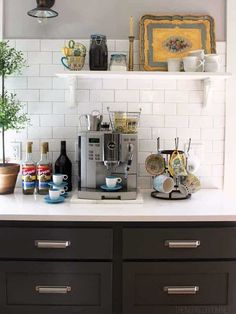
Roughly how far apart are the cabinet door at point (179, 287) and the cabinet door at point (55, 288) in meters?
0.11

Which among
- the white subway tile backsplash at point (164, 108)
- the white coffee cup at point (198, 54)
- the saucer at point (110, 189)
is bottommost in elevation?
the saucer at point (110, 189)

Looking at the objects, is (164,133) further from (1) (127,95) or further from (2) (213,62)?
(2) (213,62)

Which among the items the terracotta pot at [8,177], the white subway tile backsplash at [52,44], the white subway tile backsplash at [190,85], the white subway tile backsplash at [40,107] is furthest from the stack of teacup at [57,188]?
the white subway tile backsplash at [190,85]

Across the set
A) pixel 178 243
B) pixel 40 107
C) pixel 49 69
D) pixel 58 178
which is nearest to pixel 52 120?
pixel 40 107

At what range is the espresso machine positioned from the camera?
86.4 inches

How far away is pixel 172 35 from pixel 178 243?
4.14ft

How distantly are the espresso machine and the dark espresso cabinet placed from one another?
277 millimetres

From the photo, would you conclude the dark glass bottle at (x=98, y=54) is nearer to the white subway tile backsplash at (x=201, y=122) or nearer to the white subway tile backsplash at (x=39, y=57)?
the white subway tile backsplash at (x=39, y=57)

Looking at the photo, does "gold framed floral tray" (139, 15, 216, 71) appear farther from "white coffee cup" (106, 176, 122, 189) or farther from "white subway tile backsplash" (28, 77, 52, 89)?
"white coffee cup" (106, 176, 122, 189)

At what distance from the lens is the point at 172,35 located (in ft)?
8.16

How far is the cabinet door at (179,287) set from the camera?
6.41 feet

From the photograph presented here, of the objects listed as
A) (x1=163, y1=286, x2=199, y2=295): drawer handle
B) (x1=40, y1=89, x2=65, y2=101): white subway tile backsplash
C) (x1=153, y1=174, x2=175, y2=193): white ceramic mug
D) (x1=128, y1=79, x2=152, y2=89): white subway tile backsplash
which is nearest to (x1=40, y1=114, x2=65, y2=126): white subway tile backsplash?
(x1=40, y1=89, x2=65, y2=101): white subway tile backsplash

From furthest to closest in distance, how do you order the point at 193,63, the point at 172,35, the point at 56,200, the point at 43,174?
the point at 172,35 → the point at 43,174 → the point at 193,63 → the point at 56,200

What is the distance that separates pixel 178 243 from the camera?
1.94 meters
